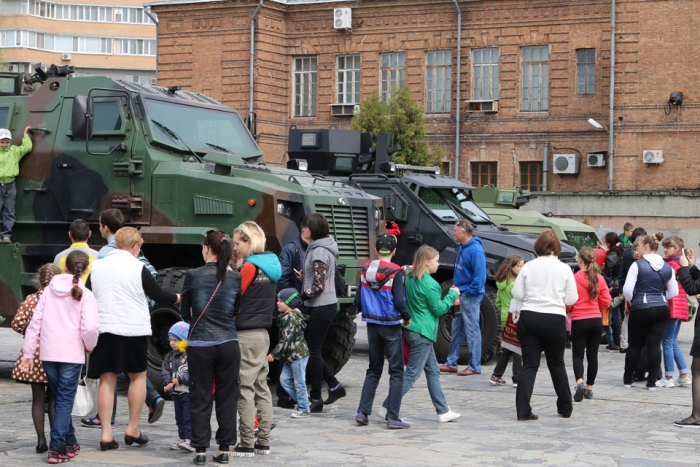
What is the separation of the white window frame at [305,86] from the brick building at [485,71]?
0.04m

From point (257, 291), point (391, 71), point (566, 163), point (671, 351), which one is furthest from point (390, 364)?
point (391, 71)

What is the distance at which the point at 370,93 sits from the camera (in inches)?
1607

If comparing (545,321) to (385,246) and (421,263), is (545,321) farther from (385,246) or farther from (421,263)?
(385,246)

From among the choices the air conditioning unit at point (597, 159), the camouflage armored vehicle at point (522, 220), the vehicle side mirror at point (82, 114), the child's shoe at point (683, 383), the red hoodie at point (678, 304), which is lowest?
the child's shoe at point (683, 383)

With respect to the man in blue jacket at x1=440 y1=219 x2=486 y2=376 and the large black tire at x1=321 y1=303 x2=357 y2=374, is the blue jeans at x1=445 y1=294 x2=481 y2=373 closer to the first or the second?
the man in blue jacket at x1=440 y1=219 x2=486 y2=376

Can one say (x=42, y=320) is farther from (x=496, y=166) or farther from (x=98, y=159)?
(x=496, y=166)

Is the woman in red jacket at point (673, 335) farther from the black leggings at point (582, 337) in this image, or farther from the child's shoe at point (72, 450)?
the child's shoe at point (72, 450)

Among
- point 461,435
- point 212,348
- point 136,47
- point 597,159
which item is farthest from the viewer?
point 136,47

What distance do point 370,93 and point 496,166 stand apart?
189 inches

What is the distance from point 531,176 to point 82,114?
28122 mm

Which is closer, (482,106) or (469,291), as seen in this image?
(469,291)

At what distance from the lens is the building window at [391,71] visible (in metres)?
40.7

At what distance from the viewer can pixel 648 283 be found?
13.1 meters

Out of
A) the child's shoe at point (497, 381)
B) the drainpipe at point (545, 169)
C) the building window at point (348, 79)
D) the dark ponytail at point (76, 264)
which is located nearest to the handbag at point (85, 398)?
the dark ponytail at point (76, 264)
